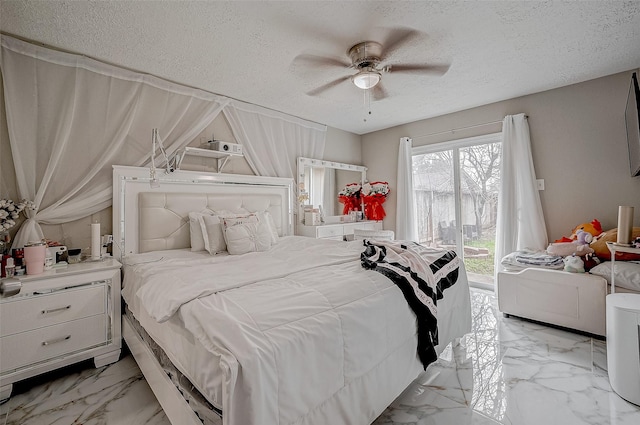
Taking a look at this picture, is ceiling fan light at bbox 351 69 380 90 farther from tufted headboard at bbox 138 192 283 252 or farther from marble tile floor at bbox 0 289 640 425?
marble tile floor at bbox 0 289 640 425

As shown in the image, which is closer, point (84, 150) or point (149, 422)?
point (149, 422)

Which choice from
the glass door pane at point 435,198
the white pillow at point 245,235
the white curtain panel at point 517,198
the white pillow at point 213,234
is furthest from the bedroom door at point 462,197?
the white pillow at point 213,234

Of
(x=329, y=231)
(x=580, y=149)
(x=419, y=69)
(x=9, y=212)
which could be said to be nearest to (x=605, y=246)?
(x=580, y=149)

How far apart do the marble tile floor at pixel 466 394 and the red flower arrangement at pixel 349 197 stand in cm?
280

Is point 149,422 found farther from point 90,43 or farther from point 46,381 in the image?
point 90,43

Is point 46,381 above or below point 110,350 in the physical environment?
below

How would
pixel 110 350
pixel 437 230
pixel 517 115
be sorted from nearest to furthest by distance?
pixel 110 350 < pixel 517 115 < pixel 437 230

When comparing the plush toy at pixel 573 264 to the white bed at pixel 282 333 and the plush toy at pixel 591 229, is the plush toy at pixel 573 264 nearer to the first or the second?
the plush toy at pixel 591 229

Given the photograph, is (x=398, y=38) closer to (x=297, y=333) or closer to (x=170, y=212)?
(x=297, y=333)

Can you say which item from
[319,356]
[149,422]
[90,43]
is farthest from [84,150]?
[319,356]

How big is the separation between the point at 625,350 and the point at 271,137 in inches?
Result: 150

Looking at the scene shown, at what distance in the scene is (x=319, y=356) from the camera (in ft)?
3.63

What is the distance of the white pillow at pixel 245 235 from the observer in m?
2.49

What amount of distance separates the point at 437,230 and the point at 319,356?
384cm
